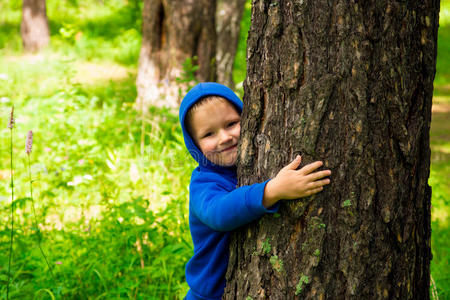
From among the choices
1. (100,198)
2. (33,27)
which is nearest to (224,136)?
(100,198)

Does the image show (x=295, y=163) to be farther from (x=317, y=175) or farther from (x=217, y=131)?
(x=217, y=131)

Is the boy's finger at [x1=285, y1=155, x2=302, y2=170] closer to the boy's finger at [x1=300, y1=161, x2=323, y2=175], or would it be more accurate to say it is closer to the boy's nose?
the boy's finger at [x1=300, y1=161, x2=323, y2=175]

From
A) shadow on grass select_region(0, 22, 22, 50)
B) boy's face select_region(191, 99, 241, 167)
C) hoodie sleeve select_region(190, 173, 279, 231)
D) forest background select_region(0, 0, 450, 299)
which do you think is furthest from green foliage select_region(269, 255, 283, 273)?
shadow on grass select_region(0, 22, 22, 50)

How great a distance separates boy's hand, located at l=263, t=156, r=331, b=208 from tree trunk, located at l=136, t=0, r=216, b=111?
4.10 m

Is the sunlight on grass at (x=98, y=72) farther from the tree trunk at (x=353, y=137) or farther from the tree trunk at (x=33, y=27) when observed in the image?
the tree trunk at (x=353, y=137)

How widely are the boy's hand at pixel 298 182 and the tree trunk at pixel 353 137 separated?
4 cm

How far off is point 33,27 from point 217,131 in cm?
1008

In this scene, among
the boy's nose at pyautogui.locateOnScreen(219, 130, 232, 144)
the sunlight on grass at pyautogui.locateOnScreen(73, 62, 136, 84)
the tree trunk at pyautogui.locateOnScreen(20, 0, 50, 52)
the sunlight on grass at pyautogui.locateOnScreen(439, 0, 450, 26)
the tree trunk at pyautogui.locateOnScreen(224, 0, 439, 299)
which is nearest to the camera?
the tree trunk at pyautogui.locateOnScreen(224, 0, 439, 299)

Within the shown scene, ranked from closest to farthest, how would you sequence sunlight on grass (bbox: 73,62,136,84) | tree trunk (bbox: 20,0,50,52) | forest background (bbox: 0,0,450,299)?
forest background (bbox: 0,0,450,299)
sunlight on grass (bbox: 73,62,136,84)
tree trunk (bbox: 20,0,50,52)

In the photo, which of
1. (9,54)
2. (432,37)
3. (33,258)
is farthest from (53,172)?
(9,54)

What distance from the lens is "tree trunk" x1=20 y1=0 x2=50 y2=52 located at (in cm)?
1063

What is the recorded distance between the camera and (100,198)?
12.9ft

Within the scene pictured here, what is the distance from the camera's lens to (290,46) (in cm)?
164

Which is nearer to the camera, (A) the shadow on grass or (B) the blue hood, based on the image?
(B) the blue hood
